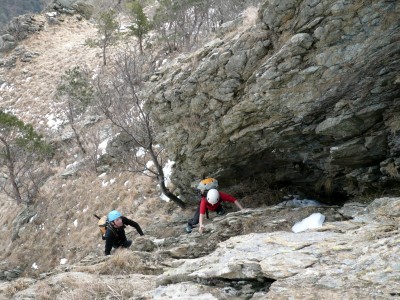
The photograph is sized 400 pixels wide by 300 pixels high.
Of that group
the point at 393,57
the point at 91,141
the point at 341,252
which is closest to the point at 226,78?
the point at 393,57

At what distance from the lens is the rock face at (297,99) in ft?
21.4

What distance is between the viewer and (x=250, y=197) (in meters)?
10.1

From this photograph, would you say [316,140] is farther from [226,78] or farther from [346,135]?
[226,78]

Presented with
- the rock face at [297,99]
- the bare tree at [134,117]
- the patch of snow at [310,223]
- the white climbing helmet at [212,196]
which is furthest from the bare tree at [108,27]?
the patch of snow at [310,223]

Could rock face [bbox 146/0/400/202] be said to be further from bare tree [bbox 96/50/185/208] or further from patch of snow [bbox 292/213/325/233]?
patch of snow [bbox 292/213/325/233]

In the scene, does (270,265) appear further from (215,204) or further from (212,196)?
(215,204)

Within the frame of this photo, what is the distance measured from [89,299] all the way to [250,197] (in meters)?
5.95

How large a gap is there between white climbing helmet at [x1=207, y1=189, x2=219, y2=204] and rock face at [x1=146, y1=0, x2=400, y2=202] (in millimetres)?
1362

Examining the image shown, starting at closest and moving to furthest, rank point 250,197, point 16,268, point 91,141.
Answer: point 250,197 → point 16,268 → point 91,141

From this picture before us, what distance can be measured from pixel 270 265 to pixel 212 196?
403 centimetres

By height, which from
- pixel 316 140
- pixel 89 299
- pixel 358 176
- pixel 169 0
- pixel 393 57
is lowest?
pixel 89 299

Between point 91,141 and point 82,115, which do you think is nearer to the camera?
point 91,141

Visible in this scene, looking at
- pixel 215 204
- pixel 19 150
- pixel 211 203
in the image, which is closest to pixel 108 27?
pixel 19 150

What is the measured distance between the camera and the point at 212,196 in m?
8.49
